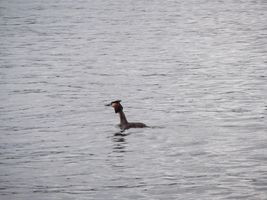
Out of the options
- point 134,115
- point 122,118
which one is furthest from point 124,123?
point 134,115

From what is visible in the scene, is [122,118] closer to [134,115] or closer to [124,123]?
[124,123]

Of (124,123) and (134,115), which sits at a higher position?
(124,123)

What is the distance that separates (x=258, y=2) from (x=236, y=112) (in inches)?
3652

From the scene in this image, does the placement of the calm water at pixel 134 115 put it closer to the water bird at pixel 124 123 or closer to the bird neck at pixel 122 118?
the water bird at pixel 124 123

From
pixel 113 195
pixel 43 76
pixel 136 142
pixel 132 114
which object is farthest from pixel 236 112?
pixel 43 76

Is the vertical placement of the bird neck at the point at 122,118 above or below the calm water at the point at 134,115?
above

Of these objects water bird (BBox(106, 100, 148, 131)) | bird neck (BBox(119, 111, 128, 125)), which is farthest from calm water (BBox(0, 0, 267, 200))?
bird neck (BBox(119, 111, 128, 125))

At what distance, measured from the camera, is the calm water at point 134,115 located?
73.0 ft

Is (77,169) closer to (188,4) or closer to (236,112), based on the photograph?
(236,112)

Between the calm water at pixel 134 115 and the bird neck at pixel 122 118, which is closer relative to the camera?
the calm water at pixel 134 115

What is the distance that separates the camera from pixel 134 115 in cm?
3338

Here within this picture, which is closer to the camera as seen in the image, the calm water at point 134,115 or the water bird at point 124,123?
the calm water at point 134,115

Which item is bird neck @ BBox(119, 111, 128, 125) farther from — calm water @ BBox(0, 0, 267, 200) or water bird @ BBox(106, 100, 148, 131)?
calm water @ BBox(0, 0, 267, 200)

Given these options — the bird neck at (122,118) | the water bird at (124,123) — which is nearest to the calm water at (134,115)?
the water bird at (124,123)
